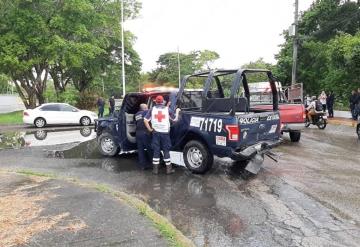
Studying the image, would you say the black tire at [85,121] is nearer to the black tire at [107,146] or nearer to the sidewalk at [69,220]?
the black tire at [107,146]

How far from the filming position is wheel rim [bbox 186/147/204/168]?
30.8 ft

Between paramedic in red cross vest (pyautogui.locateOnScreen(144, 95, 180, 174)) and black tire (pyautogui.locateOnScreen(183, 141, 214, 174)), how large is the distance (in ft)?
1.37

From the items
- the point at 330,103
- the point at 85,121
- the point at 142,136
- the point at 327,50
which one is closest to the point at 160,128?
the point at 142,136

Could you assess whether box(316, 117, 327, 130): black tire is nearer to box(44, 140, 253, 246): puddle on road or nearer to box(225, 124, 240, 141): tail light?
box(44, 140, 253, 246): puddle on road

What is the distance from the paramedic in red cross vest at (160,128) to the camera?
31.0 feet

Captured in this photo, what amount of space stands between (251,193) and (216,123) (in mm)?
1752

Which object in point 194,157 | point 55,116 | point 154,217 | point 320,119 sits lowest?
point 154,217

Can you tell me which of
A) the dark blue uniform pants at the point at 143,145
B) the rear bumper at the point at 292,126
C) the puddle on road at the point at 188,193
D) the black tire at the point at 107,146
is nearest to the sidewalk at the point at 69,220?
the puddle on road at the point at 188,193

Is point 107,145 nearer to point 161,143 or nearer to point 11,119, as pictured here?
point 161,143

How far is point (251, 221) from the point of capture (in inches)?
243

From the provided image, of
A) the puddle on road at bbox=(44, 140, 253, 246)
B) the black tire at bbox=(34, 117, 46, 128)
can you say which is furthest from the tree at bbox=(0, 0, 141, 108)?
the puddle on road at bbox=(44, 140, 253, 246)

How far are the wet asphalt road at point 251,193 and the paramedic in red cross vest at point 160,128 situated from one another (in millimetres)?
382

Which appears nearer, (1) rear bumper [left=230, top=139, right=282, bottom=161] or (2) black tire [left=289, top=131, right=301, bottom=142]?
(1) rear bumper [left=230, top=139, right=282, bottom=161]

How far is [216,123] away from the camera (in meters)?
8.91
